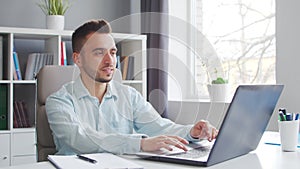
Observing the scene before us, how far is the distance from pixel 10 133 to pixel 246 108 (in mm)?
2092

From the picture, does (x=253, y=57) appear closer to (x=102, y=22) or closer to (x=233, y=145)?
(x=102, y=22)

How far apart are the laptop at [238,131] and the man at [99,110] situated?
0.48ft

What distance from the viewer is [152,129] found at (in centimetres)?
154

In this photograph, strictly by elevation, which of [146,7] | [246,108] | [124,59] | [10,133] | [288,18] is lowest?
[10,133]

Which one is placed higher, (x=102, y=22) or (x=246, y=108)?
(x=102, y=22)

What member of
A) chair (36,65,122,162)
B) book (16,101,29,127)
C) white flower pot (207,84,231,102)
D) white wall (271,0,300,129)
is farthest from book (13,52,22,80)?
white wall (271,0,300,129)

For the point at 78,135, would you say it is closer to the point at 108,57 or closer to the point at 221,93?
the point at 108,57

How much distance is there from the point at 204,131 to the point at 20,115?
1.89 metres

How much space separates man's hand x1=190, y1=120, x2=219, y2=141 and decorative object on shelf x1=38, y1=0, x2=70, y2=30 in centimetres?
191

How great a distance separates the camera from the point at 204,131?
53.3 inches

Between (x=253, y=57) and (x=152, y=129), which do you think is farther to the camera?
(x=253, y=57)

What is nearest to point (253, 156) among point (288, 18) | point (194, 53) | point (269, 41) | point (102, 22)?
point (194, 53)

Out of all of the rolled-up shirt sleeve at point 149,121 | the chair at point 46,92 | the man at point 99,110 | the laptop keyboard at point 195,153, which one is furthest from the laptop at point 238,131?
the chair at point 46,92

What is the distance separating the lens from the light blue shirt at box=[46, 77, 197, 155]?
1.31m
